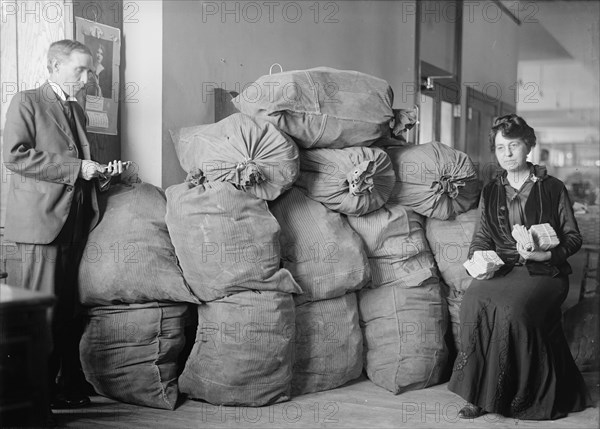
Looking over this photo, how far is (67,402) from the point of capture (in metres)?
2.61

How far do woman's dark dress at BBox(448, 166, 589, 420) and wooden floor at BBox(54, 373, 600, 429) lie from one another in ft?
0.24

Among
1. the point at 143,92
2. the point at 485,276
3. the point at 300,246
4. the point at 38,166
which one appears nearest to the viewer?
the point at 38,166

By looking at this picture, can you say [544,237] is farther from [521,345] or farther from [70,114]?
[70,114]

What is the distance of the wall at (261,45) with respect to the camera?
3.35 m

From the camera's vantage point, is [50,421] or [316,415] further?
[316,415]

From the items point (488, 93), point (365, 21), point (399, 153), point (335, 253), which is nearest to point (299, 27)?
point (365, 21)

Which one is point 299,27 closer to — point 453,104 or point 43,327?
point 453,104

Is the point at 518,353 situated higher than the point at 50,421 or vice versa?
the point at 518,353

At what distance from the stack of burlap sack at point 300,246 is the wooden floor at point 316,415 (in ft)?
0.20

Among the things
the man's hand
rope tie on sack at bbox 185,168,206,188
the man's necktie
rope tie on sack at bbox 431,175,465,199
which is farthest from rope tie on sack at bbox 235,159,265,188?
rope tie on sack at bbox 431,175,465,199

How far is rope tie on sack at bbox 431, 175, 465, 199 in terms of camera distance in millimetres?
2979

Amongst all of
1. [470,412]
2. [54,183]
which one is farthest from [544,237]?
[54,183]

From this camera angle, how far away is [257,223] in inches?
102

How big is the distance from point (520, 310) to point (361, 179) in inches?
30.5
